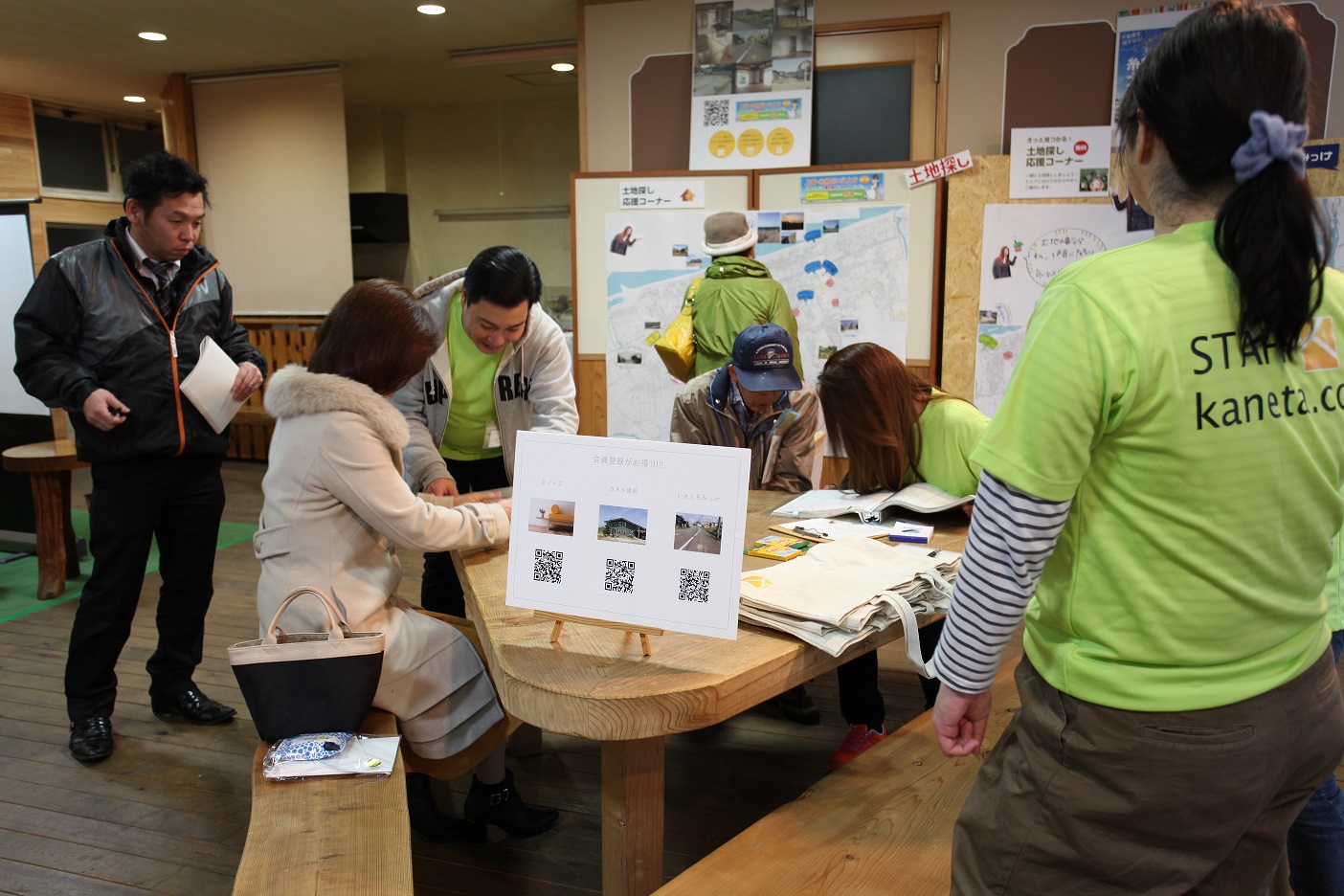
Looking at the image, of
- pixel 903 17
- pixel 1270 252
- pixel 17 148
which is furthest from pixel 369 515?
pixel 17 148

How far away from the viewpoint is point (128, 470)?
254 cm

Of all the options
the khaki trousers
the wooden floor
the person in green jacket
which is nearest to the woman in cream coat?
the wooden floor

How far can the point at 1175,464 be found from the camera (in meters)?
0.87

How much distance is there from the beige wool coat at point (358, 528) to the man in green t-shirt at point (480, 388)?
0.47m

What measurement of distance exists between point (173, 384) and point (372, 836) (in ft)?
5.64

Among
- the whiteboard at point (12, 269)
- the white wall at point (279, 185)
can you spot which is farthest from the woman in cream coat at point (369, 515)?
the white wall at point (279, 185)

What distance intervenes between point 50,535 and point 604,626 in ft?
12.3

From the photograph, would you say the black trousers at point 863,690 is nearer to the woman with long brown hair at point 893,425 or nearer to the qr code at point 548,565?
the woman with long brown hair at point 893,425

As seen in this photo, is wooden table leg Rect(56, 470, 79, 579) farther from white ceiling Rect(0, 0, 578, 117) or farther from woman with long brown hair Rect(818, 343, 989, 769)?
woman with long brown hair Rect(818, 343, 989, 769)

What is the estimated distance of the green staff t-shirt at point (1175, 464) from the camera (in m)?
0.85

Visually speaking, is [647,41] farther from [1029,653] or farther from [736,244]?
[1029,653]

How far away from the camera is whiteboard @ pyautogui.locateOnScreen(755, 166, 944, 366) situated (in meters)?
4.40

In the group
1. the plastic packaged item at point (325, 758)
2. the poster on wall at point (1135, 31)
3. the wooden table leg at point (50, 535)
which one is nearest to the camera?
the plastic packaged item at point (325, 758)

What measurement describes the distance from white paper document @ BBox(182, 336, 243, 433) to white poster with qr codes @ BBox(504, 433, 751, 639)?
163 centimetres
